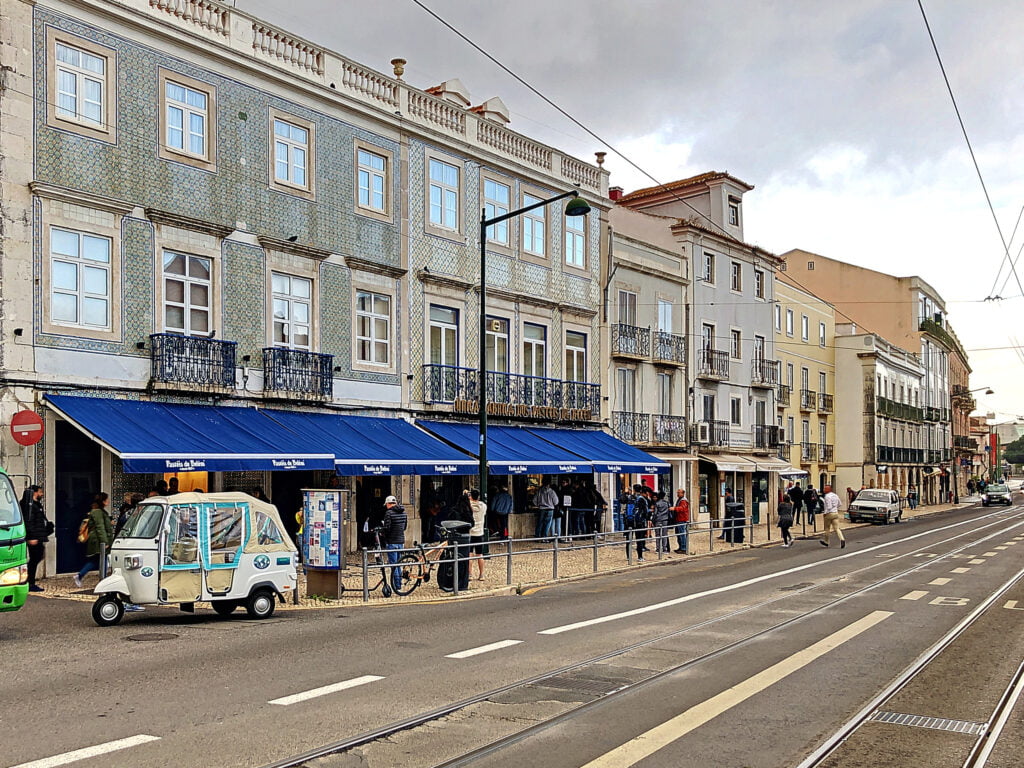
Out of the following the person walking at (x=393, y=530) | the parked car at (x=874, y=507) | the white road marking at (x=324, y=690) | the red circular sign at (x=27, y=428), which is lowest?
the parked car at (x=874, y=507)

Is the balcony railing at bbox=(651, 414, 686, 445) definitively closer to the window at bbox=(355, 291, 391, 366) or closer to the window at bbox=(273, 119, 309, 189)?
the window at bbox=(355, 291, 391, 366)

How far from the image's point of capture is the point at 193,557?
45.0 feet

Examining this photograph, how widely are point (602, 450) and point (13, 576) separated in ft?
67.7

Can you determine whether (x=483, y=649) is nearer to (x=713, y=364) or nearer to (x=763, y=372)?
(x=713, y=364)

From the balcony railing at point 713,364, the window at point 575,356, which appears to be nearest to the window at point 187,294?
the window at point 575,356

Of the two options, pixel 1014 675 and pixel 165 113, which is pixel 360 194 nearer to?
pixel 165 113

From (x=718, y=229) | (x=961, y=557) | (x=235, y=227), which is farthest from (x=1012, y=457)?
(x=235, y=227)

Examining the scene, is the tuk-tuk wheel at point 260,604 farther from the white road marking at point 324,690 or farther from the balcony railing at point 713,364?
the balcony railing at point 713,364

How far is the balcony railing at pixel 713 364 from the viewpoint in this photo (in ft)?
132

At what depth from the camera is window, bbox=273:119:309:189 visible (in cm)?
2336

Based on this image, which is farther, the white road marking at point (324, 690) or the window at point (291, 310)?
the window at point (291, 310)

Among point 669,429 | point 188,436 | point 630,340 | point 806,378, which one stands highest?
point 630,340

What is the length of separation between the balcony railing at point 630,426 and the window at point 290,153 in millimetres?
14378

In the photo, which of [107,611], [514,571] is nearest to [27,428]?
[107,611]
